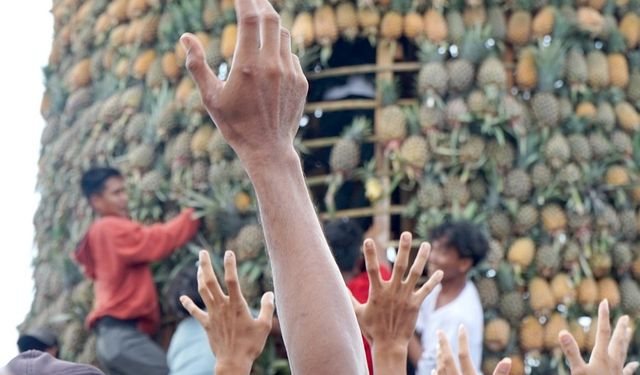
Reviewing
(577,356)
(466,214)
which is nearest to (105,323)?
(466,214)

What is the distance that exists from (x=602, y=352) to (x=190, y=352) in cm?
343

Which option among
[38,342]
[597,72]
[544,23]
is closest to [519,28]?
[544,23]

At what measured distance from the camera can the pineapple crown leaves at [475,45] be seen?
22.5ft

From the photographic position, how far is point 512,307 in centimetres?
664

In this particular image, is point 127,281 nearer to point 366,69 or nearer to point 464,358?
point 366,69

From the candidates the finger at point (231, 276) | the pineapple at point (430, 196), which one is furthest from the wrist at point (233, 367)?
the pineapple at point (430, 196)

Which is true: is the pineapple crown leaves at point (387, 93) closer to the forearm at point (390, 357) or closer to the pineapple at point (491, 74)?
the pineapple at point (491, 74)

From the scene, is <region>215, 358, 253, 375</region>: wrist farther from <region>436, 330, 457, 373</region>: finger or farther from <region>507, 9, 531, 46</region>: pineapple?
<region>507, 9, 531, 46</region>: pineapple

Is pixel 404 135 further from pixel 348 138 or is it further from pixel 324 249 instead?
pixel 324 249

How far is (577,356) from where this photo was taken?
116 inches

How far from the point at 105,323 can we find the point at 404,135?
1511 millimetres

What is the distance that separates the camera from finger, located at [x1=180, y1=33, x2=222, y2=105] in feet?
8.13

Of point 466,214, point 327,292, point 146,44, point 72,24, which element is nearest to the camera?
point 327,292

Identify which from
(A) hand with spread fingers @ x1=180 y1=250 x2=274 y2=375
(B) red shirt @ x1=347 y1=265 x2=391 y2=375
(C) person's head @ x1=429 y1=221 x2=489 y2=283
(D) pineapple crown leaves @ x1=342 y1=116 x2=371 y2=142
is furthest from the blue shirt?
(A) hand with spread fingers @ x1=180 y1=250 x2=274 y2=375
